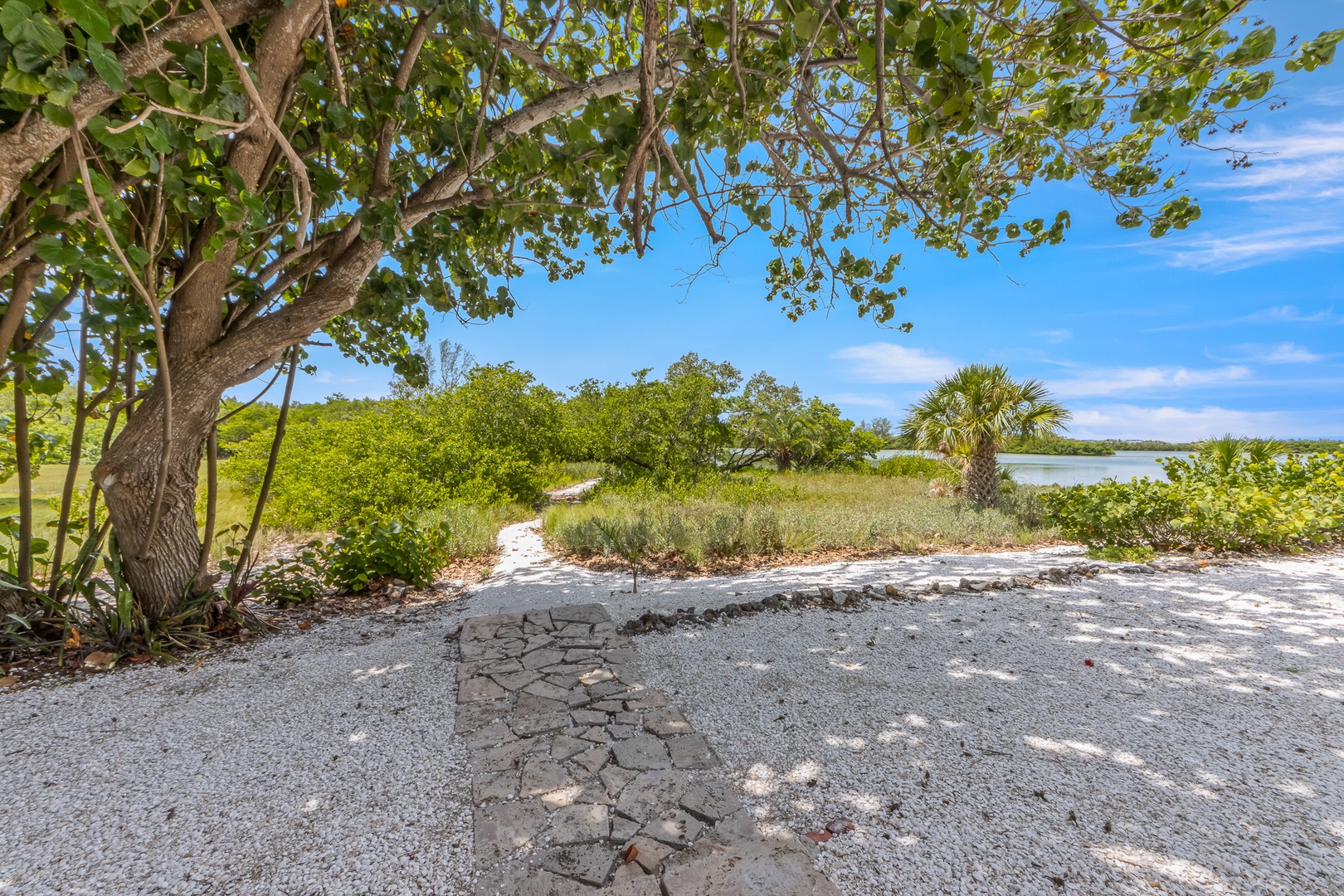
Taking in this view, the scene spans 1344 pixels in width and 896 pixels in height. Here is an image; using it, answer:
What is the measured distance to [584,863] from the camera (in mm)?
1440

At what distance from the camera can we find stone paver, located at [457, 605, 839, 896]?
A: 4.55ft

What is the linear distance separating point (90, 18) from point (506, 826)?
105 inches

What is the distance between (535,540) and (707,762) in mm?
5370

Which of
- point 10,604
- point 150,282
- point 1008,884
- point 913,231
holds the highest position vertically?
point 913,231

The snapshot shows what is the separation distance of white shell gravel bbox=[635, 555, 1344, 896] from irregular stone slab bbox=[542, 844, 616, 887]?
538 mm

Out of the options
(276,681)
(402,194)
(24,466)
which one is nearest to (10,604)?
(24,466)

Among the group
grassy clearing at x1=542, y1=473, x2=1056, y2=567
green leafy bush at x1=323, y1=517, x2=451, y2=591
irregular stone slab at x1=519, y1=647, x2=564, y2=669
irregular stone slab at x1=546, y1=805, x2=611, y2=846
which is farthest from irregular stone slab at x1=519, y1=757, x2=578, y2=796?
grassy clearing at x1=542, y1=473, x2=1056, y2=567

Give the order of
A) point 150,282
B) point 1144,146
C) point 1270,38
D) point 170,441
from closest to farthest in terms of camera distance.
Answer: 1. point 1270,38
2. point 150,282
3. point 170,441
4. point 1144,146

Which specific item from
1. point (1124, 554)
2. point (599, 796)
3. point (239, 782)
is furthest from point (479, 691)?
point (1124, 554)

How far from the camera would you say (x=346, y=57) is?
289cm

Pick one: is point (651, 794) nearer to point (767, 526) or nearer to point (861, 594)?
point (861, 594)

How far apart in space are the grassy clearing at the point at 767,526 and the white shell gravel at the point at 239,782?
123 inches

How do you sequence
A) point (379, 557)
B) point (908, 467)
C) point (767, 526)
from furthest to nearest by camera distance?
point (908, 467), point (767, 526), point (379, 557)

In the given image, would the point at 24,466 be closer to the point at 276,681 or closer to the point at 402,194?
the point at 276,681
